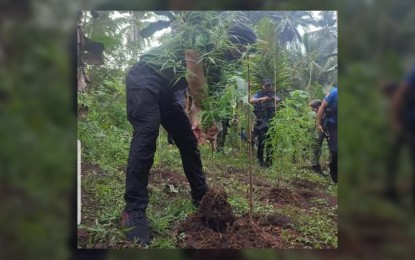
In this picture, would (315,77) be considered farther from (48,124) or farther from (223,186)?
(48,124)

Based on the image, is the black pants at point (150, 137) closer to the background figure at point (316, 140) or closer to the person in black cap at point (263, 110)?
the person in black cap at point (263, 110)

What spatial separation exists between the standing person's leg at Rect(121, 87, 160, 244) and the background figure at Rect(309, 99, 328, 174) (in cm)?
45

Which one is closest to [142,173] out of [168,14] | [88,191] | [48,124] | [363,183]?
[88,191]

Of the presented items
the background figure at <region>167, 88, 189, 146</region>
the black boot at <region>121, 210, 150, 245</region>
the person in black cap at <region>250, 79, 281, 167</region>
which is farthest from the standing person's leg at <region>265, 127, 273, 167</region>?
the black boot at <region>121, 210, 150, 245</region>

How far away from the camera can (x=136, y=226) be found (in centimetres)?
235

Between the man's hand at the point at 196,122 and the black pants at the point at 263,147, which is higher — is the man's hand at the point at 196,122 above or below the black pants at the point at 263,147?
above

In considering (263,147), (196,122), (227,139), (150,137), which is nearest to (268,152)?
(263,147)

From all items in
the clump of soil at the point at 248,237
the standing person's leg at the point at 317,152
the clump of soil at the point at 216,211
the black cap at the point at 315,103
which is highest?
the black cap at the point at 315,103

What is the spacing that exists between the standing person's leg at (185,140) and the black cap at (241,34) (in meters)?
0.25

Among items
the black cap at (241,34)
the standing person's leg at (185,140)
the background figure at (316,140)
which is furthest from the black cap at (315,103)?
the standing person's leg at (185,140)

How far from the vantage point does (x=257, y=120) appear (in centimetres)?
235

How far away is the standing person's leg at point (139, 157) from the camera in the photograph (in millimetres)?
2336

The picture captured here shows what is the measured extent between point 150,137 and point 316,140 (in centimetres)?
48

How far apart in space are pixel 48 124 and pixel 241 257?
658mm
